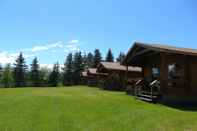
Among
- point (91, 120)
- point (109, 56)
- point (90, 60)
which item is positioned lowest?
point (91, 120)

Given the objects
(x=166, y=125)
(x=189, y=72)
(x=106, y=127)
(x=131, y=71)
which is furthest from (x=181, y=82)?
(x=131, y=71)

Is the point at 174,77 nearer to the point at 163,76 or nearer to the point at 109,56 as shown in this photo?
the point at 163,76

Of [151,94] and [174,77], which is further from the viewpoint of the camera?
[174,77]

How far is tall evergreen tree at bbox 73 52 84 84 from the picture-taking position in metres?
62.4

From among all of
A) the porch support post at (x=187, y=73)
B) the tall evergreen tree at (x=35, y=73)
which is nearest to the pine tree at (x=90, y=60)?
the tall evergreen tree at (x=35, y=73)

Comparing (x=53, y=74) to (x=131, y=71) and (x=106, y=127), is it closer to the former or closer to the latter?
(x=131, y=71)

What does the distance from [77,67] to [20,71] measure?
553 inches

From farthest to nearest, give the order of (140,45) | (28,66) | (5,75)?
(5,75)
(28,66)
(140,45)

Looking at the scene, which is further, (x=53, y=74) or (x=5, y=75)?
(x=5, y=75)

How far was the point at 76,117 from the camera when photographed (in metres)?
9.28

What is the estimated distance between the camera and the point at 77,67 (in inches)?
2530

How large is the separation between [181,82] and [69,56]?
182ft

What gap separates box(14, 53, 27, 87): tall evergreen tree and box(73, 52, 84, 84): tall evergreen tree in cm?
1252

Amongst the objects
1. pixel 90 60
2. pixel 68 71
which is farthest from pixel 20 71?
pixel 90 60
